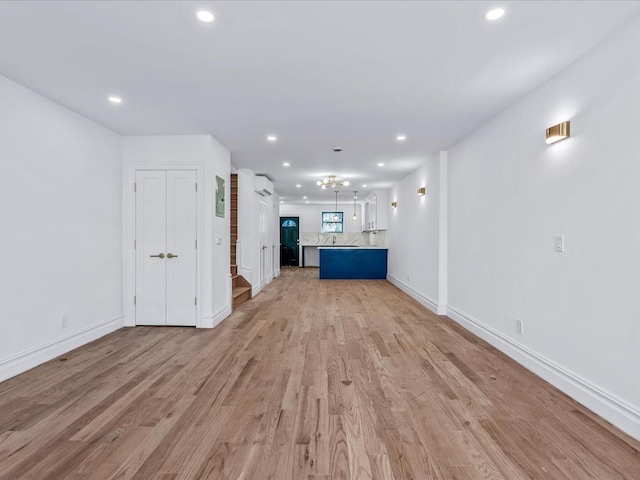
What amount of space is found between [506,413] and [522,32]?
2.47 m

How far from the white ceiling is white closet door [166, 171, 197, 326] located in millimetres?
719

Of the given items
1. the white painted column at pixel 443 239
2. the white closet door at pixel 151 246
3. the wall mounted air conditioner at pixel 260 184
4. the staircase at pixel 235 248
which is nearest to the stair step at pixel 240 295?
the staircase at pixel 235 248

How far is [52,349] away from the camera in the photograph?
10.5 feet

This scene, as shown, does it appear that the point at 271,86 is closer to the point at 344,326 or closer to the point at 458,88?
the point at 458,88

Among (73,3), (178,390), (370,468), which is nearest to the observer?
(370,468)

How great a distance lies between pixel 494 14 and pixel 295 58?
130 cm

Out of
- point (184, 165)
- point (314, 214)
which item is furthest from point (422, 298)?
point (314, 214)

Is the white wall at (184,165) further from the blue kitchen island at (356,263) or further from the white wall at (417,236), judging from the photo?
the blue kitchen island at (356,263)

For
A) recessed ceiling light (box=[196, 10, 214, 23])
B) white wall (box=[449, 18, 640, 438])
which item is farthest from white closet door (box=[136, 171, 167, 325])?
white wall (box=[449, 18, 640, 438])

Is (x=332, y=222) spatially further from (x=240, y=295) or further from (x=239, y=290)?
(x=240, y=295)

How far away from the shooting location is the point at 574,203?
249 cm

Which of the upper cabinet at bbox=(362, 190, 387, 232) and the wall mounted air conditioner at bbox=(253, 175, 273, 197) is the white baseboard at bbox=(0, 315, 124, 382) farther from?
the upper cabinet at bbox=(362, 190, 387, 232)

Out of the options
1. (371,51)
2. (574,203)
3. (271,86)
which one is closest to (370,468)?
(574,203)

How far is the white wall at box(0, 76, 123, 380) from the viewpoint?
9.23ft
